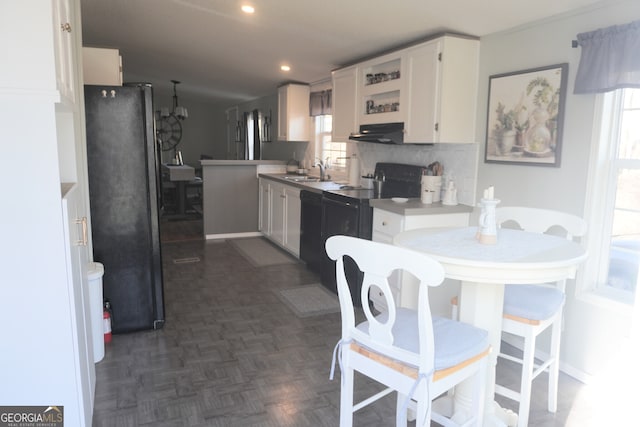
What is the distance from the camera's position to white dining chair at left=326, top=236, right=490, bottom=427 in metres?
1.49

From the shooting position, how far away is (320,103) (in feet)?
18.4

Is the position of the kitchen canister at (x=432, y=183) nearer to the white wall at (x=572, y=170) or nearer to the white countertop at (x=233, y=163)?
the white wall at (x=572, y=170)

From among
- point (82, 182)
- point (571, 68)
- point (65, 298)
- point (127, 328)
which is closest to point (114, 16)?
point (82, 182)

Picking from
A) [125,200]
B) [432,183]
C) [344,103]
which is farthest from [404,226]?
[125,200]

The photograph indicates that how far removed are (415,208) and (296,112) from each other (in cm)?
326

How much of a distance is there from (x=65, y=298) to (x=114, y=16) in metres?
3.44

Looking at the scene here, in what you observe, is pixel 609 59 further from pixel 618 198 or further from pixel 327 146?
pixel 327 146

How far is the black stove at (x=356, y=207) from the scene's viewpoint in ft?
11.6

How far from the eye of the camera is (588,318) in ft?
8.36

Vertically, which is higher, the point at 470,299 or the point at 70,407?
the point at 470,299

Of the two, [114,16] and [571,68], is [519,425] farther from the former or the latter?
[114,16]

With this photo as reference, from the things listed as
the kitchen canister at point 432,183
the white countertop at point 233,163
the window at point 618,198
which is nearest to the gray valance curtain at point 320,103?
the white countertop at point 233,163

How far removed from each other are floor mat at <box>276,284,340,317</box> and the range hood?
1.41m

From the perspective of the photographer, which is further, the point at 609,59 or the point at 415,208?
the point at 415,208
